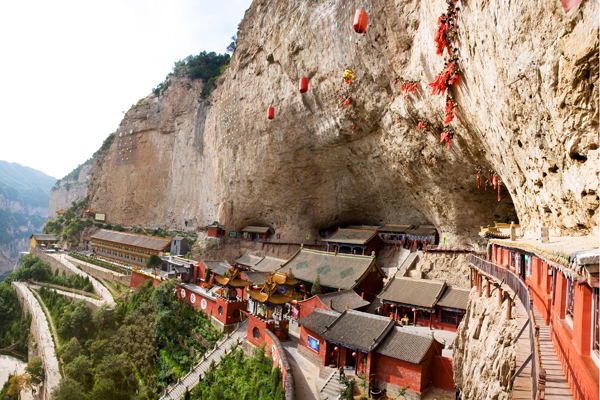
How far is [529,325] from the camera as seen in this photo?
17.6 ft

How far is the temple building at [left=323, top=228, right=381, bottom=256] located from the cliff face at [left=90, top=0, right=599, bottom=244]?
2731 mm

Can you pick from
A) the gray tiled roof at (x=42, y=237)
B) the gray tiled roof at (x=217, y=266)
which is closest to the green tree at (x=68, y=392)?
the gray tiled roof at (x=217, y=266)

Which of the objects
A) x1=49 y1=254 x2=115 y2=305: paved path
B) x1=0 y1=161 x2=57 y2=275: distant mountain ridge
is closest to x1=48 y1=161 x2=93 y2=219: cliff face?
x1=0 y1=161 x2=57 y2=275: distant mountain ridge

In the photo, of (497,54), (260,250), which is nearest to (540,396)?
(497,54)

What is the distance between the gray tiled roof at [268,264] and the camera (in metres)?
25.0

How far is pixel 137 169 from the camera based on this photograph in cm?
4728

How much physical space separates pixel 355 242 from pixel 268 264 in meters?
6.81

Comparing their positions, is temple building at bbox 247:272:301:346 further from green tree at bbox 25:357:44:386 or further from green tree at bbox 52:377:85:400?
green tree at bbox 25:357:44:386

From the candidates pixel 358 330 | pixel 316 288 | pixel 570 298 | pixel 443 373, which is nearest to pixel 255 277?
pixel 316 288

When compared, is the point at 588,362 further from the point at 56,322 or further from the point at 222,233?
the point at 56,322

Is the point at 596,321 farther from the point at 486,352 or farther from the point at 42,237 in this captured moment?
the point at 42,237

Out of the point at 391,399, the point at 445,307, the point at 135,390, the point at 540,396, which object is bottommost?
the point at 135,390

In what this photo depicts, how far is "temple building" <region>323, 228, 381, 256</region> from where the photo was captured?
25203 mm

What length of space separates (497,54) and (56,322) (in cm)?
3434
